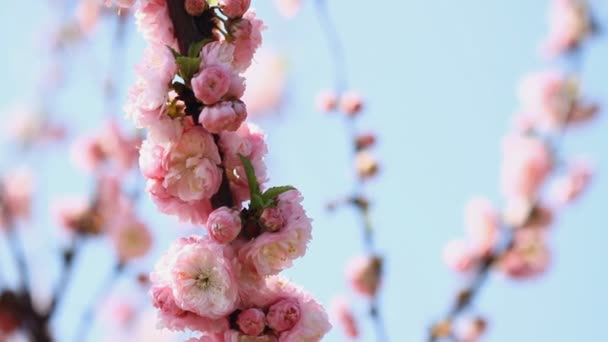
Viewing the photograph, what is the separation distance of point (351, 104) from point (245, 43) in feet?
6.42

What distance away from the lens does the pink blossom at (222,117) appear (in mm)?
1135

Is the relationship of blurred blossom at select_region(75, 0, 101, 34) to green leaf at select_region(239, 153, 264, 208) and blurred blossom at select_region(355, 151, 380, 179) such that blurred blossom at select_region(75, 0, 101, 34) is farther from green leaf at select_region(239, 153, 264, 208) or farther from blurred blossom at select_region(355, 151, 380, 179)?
green leaf at select_region(239, 153, 264, 208)

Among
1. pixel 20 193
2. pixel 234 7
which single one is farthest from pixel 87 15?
pixel 234 7

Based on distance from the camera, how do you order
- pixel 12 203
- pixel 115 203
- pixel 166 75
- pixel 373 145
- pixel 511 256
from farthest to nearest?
pixel 12 203 → pixel 115 203 → pixel 511 256 → pixel 373 145 → pixel 166 75

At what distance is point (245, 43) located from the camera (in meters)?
1.27

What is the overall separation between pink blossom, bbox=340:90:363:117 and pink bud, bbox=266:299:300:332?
6.72 feet

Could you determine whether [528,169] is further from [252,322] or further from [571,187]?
[252,322]

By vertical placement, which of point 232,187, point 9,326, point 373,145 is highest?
point 373,145

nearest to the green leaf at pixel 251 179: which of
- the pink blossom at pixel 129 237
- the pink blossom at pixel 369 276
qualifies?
the pink blossom at pixel 369 276

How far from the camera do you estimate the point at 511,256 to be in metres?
3.82

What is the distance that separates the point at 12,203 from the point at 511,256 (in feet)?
9.29

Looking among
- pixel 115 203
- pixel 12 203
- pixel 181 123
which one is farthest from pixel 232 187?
pixel 12 203

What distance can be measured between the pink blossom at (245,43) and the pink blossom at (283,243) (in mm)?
215

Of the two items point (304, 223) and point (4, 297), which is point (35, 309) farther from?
point (304, 223)
